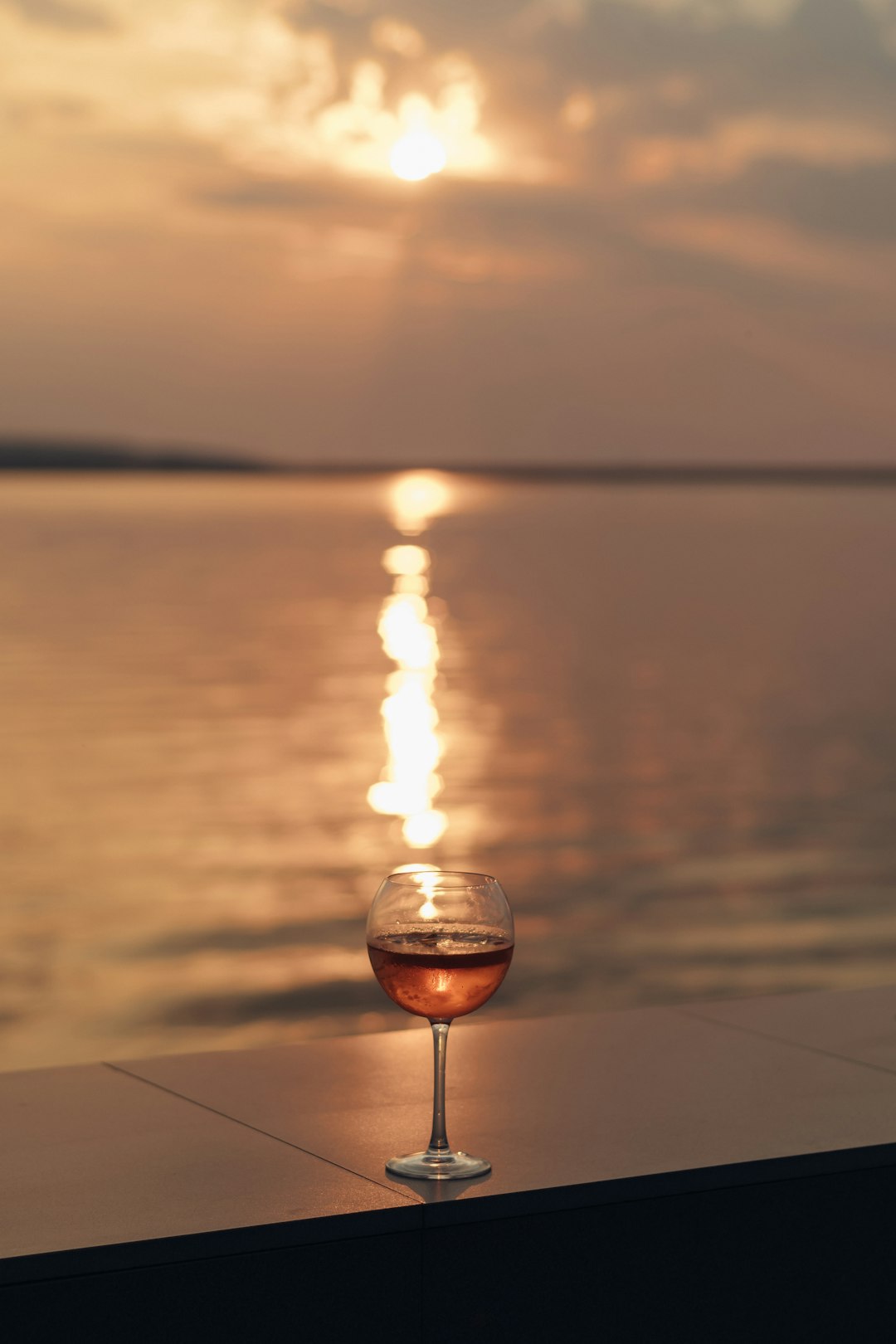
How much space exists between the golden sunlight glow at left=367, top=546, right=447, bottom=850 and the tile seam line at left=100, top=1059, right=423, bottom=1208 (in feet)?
24.6

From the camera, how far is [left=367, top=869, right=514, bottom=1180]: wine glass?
67.0 inches

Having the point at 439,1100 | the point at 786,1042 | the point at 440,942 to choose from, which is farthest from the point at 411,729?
the point at 440,942

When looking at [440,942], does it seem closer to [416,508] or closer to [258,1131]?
[258,1131]

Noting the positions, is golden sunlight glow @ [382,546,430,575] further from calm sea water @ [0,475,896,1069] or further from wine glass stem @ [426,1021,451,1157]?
wine glass stem @ [426,1021,451,1157]

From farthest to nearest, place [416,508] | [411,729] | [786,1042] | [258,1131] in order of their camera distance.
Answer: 1. [416,508]
2. [411,729]
3. [786,1042]
4. [258,1131]

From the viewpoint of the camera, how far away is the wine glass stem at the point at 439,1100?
1.80 meters

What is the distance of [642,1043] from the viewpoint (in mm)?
2439

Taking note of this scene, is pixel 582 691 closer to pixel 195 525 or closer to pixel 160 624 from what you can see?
pixel 160 624

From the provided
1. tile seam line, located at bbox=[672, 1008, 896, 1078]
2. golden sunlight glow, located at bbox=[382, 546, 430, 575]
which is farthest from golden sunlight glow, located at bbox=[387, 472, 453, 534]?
tile seam line, located at bbox=[672, 1008, 896, 1078]

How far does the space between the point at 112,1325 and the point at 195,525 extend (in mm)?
62391

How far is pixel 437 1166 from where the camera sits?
70.8 inches

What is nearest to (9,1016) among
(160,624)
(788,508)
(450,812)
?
(450,812)

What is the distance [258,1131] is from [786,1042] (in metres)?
0.81

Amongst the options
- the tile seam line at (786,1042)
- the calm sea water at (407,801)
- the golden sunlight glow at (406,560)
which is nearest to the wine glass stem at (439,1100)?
the tile seam line at (786,1042)
